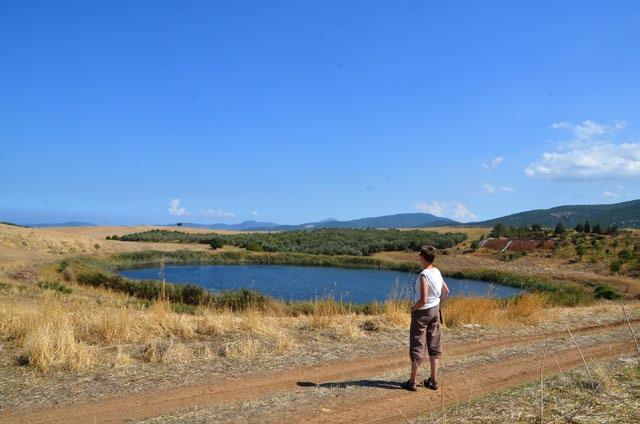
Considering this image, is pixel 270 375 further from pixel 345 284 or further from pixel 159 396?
pixel 345 284

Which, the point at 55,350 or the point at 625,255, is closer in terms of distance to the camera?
the point at 55,350

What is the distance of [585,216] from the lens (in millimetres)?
134000

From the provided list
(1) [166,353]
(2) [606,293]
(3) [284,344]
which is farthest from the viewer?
(2) [606,293]

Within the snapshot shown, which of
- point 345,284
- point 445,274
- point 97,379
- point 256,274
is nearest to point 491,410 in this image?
point 97,379

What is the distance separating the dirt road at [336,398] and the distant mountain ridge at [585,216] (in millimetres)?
99441

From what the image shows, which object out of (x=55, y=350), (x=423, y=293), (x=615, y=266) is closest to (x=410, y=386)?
(x=423, y=293)

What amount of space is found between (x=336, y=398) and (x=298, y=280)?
32.6 meters

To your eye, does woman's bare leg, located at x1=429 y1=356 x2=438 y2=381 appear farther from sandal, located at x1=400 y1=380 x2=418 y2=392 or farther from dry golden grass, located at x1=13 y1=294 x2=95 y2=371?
dry golden grass, located at x1=13 y1=294 x2=95 y2=371

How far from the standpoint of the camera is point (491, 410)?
Answer: 17.9 ft

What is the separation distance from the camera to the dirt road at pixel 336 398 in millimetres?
5711

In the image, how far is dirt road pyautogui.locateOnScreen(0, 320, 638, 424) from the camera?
571cm

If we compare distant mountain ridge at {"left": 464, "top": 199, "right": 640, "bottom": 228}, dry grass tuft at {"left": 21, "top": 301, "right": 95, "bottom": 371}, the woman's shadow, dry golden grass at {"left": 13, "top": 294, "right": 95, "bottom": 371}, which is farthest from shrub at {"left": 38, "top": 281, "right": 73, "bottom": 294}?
distant mountain ridge at {"left": 464, "top": 199, "right": 640, "bottom": 228}

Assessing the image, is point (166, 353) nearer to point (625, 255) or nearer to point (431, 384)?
point (431, 384)

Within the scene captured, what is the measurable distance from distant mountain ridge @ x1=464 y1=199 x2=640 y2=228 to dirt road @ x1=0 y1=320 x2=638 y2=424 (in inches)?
3915
